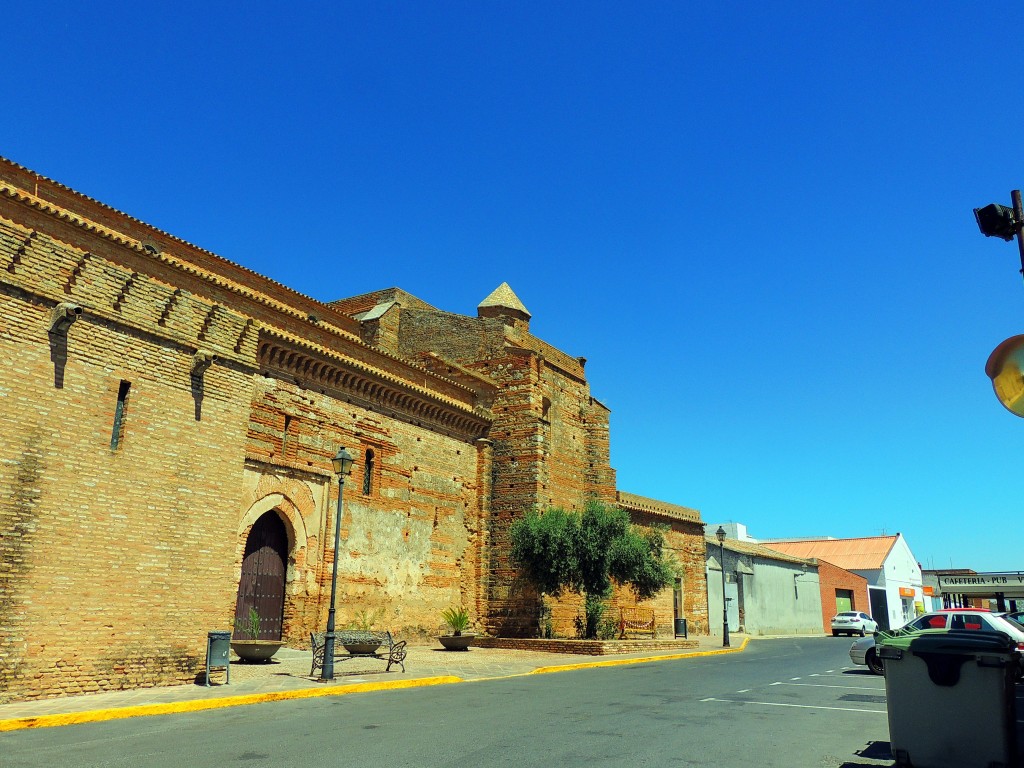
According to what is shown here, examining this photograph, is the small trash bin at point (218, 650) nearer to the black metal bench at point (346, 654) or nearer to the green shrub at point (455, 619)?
the black metal bench at point (346, 654)

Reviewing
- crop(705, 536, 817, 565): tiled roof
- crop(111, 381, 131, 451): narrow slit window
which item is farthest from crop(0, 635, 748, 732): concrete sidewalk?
crop(705, 536, 817, 565): tiled roof

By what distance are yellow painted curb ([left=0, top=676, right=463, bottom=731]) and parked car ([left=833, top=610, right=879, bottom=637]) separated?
30686 mm

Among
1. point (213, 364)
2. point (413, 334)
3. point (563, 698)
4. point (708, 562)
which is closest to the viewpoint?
point (563, 698)

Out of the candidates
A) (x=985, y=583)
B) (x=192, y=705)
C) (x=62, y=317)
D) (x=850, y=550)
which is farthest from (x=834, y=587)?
(x=62, y=317)

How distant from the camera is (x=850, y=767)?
22.5ft

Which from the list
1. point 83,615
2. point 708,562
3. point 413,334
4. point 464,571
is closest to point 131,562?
point 83,615

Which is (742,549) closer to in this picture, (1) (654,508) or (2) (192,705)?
(1) (654,508)

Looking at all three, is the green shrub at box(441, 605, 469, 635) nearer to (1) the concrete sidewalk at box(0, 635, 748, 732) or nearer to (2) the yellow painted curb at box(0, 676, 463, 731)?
(1) the concrete sidewalk at box(0, 635, 748, 732)

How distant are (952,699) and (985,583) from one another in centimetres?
4394

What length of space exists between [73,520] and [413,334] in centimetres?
1874

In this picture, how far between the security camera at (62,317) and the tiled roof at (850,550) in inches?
2207

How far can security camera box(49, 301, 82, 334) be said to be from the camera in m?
10.8

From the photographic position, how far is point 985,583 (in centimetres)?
4284

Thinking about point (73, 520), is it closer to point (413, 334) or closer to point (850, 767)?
point (850, 767)
